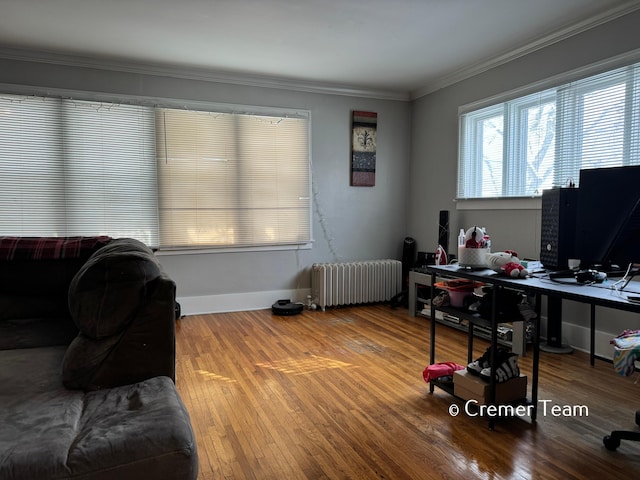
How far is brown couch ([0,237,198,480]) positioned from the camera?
3.68 feet

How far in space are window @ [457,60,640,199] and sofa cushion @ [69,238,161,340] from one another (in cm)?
319

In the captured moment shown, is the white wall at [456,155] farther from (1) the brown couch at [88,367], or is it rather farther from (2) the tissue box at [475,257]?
(1) the brown couch at [88,367]

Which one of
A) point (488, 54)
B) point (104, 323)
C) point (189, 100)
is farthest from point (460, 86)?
point (104, 323)

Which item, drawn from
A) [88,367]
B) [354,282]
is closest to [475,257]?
[88,367]

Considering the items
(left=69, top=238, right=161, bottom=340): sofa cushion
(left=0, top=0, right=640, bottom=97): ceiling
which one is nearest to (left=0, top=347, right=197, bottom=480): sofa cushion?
(left=69, top=238, right=161, bottom=340): sofa cushion

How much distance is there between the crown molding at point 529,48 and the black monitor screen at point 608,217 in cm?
182

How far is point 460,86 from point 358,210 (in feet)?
5.78

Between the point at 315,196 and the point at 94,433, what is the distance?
4.10 meters

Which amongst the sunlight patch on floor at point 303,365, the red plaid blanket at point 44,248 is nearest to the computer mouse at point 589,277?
the sunlight patch on floor at point 303,365

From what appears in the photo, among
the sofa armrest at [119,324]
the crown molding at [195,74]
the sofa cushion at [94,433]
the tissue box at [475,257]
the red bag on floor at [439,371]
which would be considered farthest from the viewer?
the crown molding at [195,74]

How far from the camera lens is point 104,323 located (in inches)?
62.2

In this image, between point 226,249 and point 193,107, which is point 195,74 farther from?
point 226,249

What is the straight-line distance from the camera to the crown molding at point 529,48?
3.07m

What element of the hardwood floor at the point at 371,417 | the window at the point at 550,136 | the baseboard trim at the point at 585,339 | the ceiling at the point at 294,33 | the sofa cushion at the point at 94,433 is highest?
the ceiling at the point at 294,33
